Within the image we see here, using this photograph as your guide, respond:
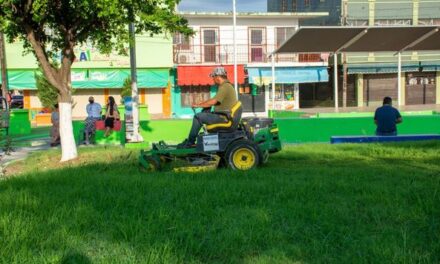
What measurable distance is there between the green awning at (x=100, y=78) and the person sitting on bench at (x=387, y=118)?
77.6ft

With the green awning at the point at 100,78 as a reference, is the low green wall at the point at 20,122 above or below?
below

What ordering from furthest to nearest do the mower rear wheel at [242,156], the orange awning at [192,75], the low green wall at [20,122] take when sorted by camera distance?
the orange awning at [192,75], the low green wall at [20,122], the mower rear wheel at [242,156]

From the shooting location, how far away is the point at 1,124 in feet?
28.4

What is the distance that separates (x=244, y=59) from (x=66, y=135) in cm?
2611

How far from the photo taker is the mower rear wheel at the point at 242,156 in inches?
353

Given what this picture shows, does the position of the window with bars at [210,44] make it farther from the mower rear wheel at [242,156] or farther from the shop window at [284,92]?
the mower rear wheel at [242,156]

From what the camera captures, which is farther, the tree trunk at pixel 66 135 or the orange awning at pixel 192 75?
the orange awning at pixel 192 75

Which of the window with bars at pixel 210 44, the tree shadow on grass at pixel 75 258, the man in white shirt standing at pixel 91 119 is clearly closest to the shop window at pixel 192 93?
the window with bars at pixel 210 44

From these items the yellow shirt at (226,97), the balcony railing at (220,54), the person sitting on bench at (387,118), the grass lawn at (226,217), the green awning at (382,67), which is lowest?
the grass lawn at (226,217)

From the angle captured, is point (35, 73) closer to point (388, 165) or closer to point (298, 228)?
point (388, 165)

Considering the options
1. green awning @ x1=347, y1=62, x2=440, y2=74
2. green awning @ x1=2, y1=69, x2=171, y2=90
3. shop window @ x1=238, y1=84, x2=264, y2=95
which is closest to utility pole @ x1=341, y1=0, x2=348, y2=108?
green awning @ x1=347, y1=62, x2=440, y2=74

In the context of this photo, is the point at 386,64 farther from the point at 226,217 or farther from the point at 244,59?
the point at 226,217

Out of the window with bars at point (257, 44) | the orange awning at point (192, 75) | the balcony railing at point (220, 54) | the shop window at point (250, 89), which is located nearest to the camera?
the orange awning at point (192, 75)

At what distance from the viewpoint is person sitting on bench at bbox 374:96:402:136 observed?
12.6 meters
